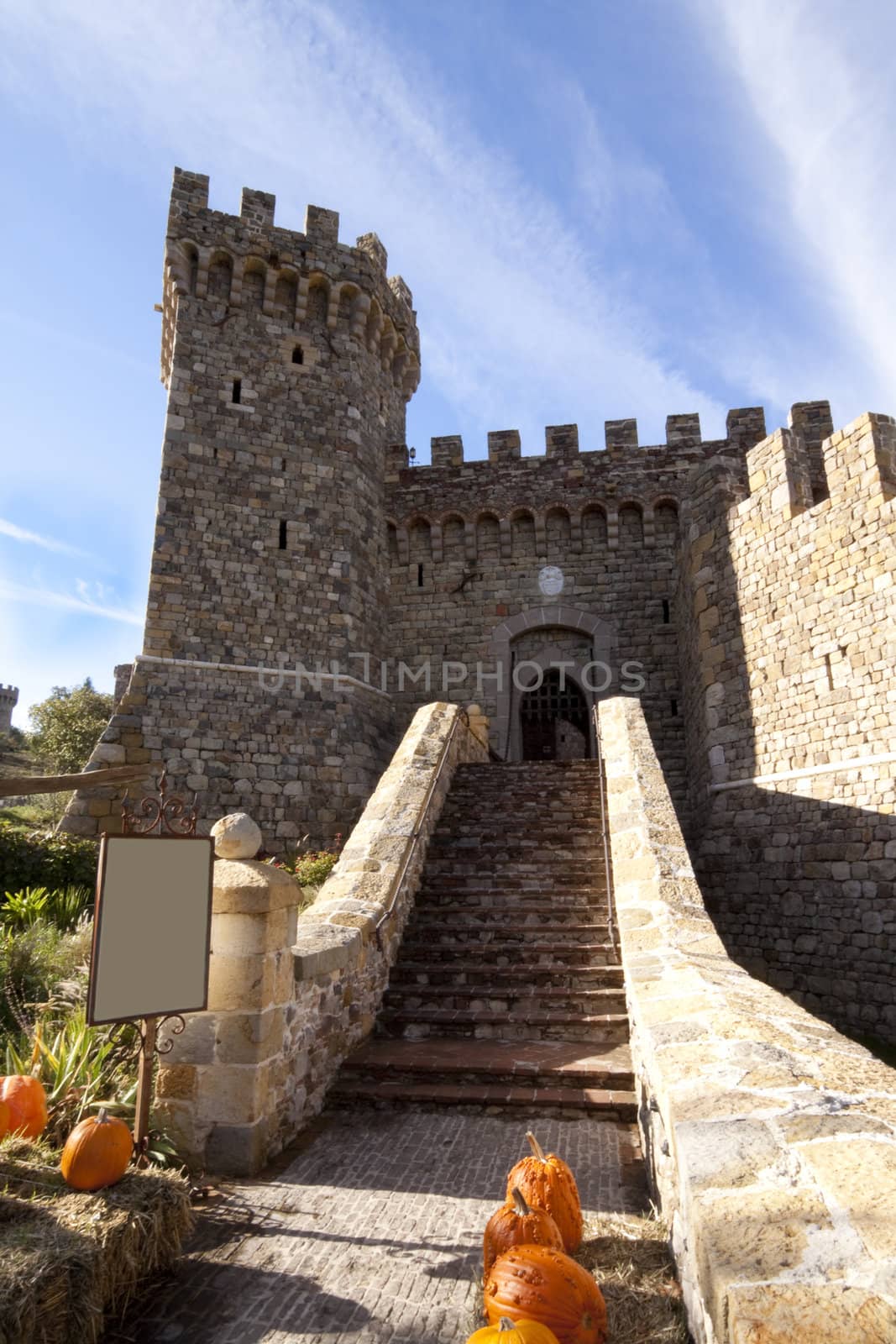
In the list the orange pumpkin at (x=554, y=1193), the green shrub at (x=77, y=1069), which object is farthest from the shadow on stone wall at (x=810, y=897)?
the green shrub at (x=77, y=1069)

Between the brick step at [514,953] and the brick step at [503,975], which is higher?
the brick step at [514,953]

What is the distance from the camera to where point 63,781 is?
11.1ft

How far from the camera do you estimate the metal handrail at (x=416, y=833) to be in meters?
5.58

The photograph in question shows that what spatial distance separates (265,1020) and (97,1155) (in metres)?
0.97

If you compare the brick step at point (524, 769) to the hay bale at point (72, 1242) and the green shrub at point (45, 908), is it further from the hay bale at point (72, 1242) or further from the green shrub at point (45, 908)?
the hay bale at point (72, 1242)

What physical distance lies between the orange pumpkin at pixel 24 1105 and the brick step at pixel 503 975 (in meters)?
2.64

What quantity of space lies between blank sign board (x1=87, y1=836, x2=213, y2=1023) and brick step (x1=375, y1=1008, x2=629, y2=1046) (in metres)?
2.39

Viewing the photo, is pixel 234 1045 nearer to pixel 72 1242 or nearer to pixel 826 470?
pixel 72 1242

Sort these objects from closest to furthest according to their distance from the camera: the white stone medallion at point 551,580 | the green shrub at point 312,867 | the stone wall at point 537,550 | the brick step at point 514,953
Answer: the brick step at point 514,953 → the green shrub at point 312,867 → the stone wall at point 537,550 → the white stone medallion at point 551,580

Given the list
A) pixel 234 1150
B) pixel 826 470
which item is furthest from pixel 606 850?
pixel 826 470

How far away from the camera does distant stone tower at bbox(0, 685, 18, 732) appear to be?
132 ft

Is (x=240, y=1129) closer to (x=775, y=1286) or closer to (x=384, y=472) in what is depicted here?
(x=775, y=1286)

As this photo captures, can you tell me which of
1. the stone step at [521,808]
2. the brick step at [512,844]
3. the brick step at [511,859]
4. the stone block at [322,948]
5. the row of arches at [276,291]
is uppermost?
the row of arches at [276,291]

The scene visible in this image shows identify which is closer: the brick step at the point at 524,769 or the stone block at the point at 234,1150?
the stone block at the point at 234,1150
